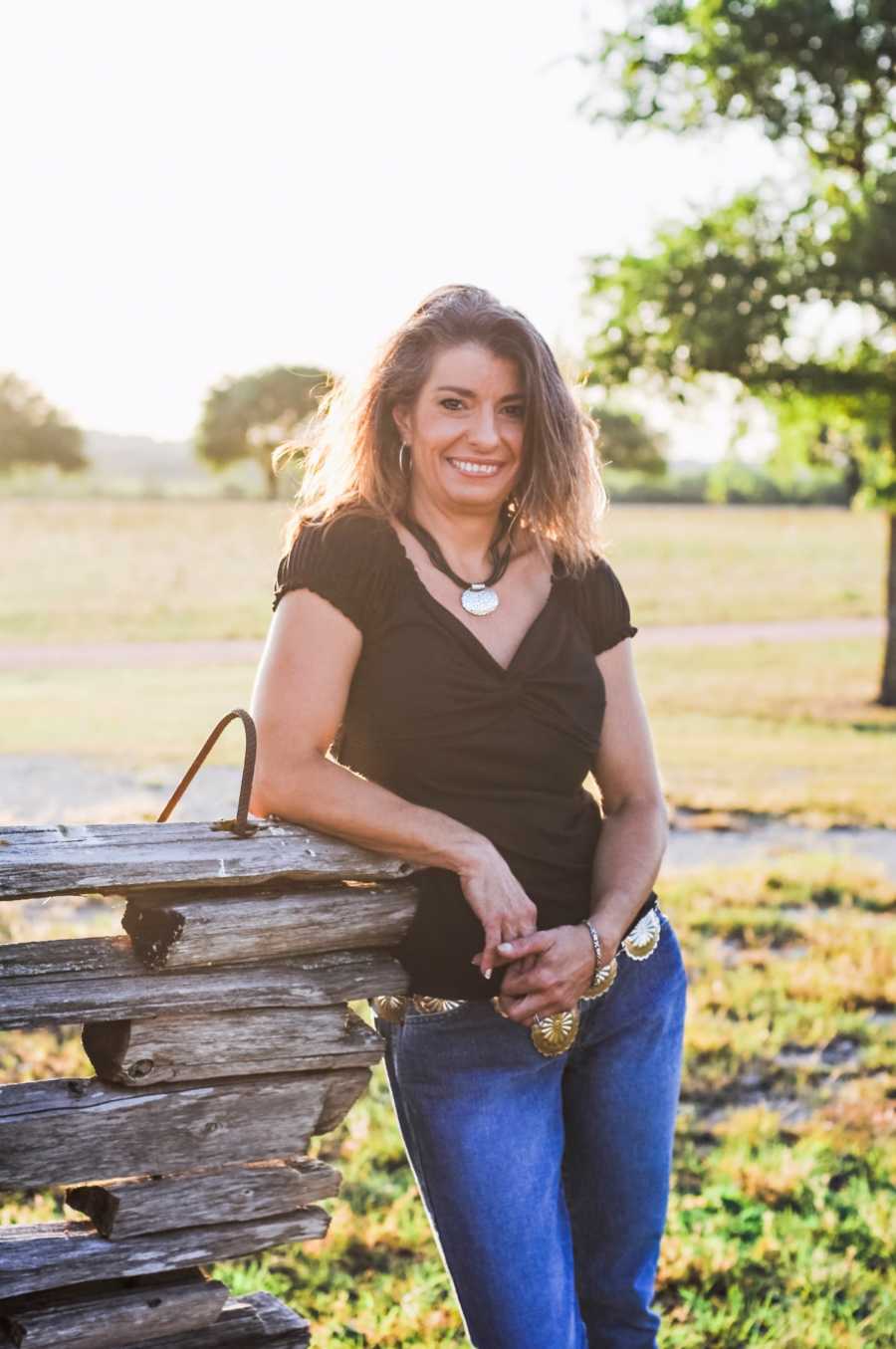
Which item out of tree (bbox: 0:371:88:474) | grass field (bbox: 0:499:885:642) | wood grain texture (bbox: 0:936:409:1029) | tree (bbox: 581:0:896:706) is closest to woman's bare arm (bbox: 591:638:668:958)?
wood grain texture (bbox: 0:936:409:1029)

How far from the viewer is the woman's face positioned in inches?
104

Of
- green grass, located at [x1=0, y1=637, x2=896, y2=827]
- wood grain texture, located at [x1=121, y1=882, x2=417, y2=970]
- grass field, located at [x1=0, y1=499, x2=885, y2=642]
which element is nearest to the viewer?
wood grain texture, located at [x1=121, y1=882, x2=417, y2=970]

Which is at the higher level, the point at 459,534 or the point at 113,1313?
the point at 459,534

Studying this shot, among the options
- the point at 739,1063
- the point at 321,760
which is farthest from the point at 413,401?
the point at 739,1063

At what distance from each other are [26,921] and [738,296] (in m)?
10.8

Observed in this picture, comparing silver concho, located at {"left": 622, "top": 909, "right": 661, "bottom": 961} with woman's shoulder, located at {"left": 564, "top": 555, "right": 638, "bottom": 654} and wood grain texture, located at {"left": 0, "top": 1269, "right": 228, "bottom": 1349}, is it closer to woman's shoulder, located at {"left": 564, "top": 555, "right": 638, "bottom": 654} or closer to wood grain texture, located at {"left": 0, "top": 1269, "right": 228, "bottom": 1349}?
woman's shoulder, located at {"left": 564, "top": 555, "right": 638, "bottom": 654}

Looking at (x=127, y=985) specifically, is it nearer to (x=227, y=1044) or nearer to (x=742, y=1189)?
(x=227, y=1044)

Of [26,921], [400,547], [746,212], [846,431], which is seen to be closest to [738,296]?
[746,212]

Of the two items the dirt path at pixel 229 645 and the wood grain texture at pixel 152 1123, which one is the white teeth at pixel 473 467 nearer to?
the wood grain texture at pixel 152 1123

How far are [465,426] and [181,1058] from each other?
46.4 inches

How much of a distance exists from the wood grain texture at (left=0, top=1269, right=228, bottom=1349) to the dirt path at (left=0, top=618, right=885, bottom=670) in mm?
18862

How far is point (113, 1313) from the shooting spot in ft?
7.55

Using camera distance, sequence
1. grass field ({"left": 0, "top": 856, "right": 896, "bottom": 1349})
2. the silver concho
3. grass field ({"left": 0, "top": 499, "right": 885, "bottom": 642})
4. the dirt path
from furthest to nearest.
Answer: grass field ({"left": 0, "top": 499, "right": 885, "bottom": 642})
the dirt path
grass field ({"left": 0, "top": 856, "right": 896, "bottom": 1349})
the silver concho

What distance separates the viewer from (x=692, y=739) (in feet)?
47.5
